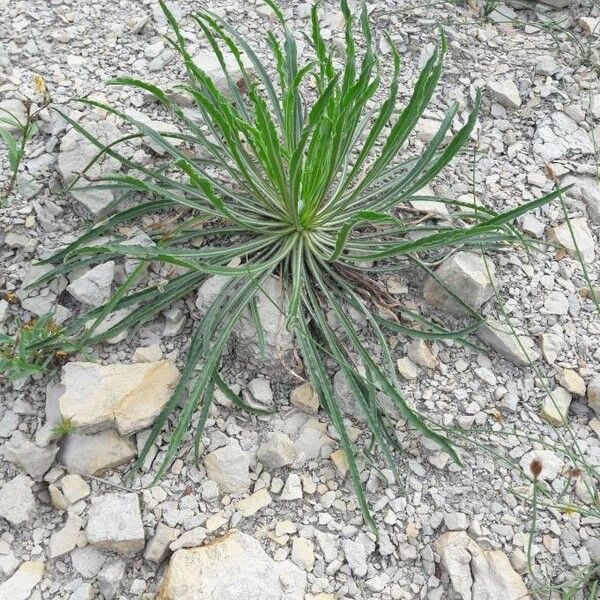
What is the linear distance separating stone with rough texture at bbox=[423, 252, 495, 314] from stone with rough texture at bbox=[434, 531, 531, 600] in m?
0.70

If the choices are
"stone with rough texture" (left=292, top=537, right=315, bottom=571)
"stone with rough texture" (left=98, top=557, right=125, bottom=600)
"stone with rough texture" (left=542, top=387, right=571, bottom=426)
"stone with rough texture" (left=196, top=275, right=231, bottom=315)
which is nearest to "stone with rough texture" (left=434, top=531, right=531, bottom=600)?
"stone with rough texture" (left=292, top=537, right=315, bottom=571)

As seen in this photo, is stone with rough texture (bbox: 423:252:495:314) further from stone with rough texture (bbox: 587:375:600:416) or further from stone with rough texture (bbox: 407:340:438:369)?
stone with rough texture (bbox: 587:375:600:416)

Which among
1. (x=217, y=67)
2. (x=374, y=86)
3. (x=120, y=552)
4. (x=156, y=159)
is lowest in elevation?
(x=120, y=552)

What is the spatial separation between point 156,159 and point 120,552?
1283 millimetres

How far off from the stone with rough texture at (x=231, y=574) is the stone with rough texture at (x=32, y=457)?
448mm

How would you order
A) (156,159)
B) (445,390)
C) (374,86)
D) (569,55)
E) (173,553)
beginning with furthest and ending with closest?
(569,55) < (156,159) < (445,390) < (374,86) < (173,553)

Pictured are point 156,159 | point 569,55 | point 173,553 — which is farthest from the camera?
point 569,55

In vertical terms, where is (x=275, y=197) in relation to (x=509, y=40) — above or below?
below

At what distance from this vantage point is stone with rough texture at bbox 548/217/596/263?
2.49m

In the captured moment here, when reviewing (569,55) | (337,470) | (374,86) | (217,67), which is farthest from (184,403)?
(569,55)

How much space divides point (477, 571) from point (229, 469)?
2.24 feet

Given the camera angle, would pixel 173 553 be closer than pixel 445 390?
Yes

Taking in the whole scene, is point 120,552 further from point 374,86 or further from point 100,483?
point 374,86

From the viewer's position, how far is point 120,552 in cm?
192
